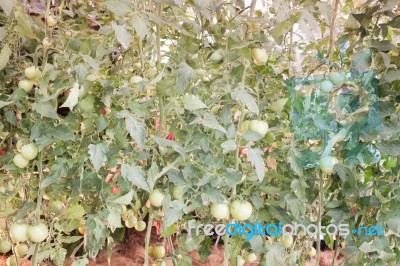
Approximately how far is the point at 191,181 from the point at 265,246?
25cm

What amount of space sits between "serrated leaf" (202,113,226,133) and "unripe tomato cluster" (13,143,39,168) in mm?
416

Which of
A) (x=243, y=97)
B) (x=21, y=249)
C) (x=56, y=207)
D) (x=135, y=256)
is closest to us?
(x=243, y=97)

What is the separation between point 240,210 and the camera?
3.40 feet

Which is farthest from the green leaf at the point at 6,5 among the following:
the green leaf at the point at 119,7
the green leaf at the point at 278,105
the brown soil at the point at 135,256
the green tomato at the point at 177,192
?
the brown soil at the point at 135,256

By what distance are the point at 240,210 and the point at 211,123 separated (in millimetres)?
201

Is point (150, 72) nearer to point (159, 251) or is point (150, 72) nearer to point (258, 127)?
point (258, 127)

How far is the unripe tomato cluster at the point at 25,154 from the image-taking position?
3.70ft

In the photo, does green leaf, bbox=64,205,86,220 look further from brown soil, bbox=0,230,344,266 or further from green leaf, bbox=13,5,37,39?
brown soil, bbox=0,230,344,266

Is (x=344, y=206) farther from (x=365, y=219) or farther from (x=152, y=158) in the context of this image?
(x=152, y=158)

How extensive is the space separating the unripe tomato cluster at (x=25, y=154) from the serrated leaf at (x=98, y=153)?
0.22 meters

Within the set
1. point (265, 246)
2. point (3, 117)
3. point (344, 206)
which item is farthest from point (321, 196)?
point (3, 117)

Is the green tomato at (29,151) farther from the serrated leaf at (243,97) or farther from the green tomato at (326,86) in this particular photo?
the green tomato at (326,86)

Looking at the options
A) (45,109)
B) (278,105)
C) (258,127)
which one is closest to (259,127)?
(258,127)

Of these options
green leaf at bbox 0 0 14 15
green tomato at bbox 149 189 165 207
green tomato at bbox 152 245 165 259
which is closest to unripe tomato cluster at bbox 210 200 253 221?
green tomato at bbox 149 189 165 207
